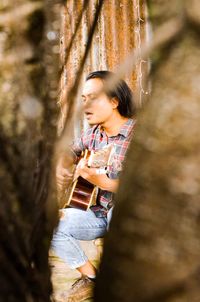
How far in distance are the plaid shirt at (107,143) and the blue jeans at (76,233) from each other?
88 millimetres

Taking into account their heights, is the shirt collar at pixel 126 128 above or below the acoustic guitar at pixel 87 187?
above

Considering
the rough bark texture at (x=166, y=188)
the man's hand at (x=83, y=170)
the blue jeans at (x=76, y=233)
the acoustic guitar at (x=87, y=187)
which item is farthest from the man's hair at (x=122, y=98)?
the rough bark texture at (x=166, y=188)

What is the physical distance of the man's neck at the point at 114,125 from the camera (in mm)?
4562

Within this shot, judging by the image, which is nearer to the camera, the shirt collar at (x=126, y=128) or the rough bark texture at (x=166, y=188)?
the rough bark texture at (x=166, y=188)

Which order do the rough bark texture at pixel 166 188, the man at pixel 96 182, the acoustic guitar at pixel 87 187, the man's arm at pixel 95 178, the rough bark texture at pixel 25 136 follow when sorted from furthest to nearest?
the acoustic guitar at pixel 87 187 → the man at pixel 96 182 → the man's arm at pixel 95 178 → the rough bark texture at pixel 25 136 → the rough bark texture at pixel 166 188

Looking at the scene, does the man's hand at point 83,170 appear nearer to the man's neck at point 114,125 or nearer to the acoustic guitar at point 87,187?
the acoustic guitar at point 87,187

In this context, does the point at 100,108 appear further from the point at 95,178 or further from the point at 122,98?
the point at 95,178

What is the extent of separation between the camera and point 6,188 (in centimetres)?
143

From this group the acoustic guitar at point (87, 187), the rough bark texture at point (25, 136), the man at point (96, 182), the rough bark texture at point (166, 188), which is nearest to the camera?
the rough bark texture at point (166, 188)

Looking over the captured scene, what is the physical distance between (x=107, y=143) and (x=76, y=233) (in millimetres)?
707

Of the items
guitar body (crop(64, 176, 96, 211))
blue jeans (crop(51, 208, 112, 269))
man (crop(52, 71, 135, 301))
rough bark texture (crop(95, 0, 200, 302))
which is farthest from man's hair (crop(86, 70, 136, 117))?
rough bark texture (crop(95, 0, 200, 302))

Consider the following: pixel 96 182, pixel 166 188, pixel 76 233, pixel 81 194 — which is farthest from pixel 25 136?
pixel 81 194

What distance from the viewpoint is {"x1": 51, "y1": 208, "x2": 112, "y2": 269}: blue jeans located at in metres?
4.41

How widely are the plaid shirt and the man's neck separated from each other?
0.03 metres
